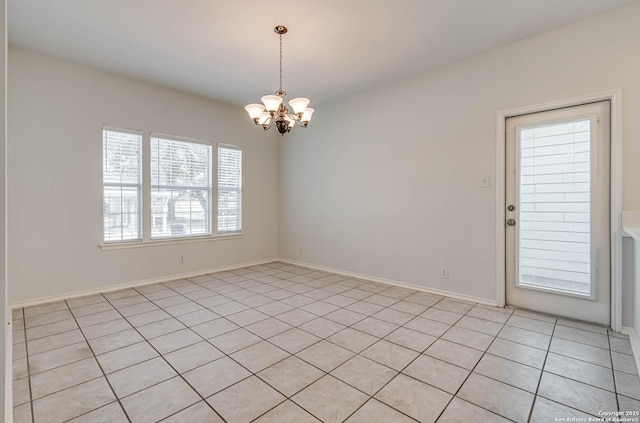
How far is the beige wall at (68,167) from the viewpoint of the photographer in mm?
3262

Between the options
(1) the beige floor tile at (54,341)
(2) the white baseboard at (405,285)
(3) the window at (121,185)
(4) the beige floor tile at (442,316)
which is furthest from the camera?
(3) the window at (121,185)

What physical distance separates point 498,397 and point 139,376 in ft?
7.45

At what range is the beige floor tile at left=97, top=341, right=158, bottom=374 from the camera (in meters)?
2.13

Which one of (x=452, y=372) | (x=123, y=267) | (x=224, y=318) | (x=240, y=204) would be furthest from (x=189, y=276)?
(x=452, y=372)

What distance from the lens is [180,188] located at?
452 cm

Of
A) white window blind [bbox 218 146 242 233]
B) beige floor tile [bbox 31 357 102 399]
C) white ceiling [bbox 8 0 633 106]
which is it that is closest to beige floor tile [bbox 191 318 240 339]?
beige floor tile [bbox 31 357 102 399]

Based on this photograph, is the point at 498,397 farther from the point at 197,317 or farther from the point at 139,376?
the point at 197,317

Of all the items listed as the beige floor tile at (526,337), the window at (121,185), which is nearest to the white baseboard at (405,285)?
the beige floor tile at (526,337)

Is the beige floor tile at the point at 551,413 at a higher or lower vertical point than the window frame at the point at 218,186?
lower

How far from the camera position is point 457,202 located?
355cm

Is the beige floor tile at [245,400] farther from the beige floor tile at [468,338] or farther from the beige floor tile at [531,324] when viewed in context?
the beige floor tile at [531,324]

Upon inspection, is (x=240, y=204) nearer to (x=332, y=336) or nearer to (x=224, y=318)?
(x=224, y=318)

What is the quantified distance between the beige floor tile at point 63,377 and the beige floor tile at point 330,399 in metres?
1.41

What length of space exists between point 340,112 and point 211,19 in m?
2.40
